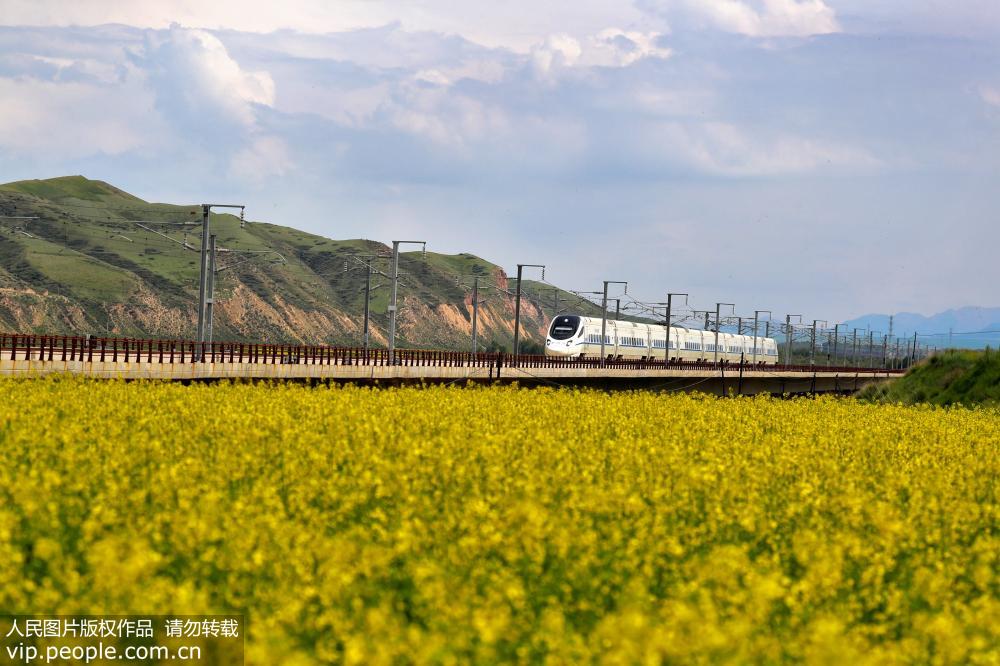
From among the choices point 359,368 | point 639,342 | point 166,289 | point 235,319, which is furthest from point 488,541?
point 166,289

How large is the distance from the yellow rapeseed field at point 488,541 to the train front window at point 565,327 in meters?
59.4

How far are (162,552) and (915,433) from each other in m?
27.1

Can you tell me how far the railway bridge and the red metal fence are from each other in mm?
77

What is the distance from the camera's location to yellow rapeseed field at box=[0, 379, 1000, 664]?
8.11 meters

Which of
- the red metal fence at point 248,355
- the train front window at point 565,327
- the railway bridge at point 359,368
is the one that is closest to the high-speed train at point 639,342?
the train front window at point 565,327

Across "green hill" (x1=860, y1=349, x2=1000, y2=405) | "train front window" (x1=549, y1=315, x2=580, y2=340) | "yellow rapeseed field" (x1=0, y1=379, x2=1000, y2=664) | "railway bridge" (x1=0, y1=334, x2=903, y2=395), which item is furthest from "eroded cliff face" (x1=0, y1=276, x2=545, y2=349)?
"yellow rapeseed field" (x1=0, y1=379, x2=1000, y2=664)

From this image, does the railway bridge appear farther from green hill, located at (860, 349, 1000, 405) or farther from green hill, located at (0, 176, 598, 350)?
green hill, located at (0, 176, 598, 350)

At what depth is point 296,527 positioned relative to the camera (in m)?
11.2

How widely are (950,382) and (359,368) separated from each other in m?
39.8

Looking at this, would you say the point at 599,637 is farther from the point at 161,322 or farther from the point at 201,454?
the point at 161,322

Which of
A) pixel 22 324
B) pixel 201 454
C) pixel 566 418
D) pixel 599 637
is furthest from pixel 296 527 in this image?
pixel 22 324

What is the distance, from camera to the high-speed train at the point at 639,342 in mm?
83625

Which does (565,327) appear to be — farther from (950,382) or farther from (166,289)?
(166,289)

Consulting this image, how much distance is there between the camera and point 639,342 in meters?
93.9
